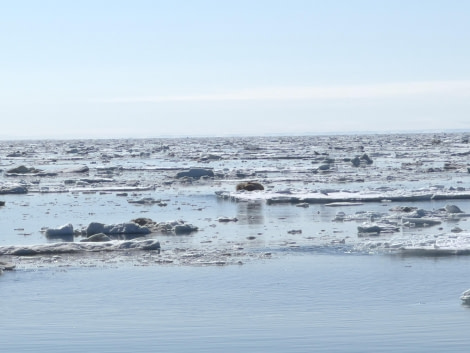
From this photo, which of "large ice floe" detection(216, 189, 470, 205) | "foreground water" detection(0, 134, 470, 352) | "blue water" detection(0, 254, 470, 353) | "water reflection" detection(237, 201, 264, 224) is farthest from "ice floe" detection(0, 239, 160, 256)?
"large ice floe" detection(216, 189, 470, 205)

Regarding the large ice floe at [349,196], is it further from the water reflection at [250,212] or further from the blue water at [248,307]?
the blue water at [248,307]

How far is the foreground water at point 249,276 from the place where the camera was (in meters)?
8.66

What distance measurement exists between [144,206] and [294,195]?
356 cm

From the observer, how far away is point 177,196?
24516 mm

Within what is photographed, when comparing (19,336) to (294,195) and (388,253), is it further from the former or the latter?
(294,195)

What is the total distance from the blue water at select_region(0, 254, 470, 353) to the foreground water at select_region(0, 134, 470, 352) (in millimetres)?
19

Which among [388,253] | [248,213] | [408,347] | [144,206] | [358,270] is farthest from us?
[144,206]

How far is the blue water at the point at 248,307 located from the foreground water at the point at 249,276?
0.06ft

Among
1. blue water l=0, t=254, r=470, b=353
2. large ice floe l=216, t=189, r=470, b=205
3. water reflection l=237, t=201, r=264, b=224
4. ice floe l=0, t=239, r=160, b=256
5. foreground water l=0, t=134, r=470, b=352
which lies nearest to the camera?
blue water l=0, t=254, r=470, b=353

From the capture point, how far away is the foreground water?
8664 millimetres

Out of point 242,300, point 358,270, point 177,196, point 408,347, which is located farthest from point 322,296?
point 177,196

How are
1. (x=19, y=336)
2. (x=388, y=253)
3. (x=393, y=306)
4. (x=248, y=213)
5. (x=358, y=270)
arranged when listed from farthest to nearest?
(x=248, y=213), (x=388, y=253), (x=358, y=270), (x=393, y=306), (x=19, y=336)

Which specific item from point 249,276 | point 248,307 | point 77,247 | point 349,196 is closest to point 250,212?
point 349,196

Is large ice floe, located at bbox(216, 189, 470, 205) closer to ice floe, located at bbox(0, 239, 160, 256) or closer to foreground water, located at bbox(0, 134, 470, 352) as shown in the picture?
foreground water, located at bbox(0, 134, 470, 352)
